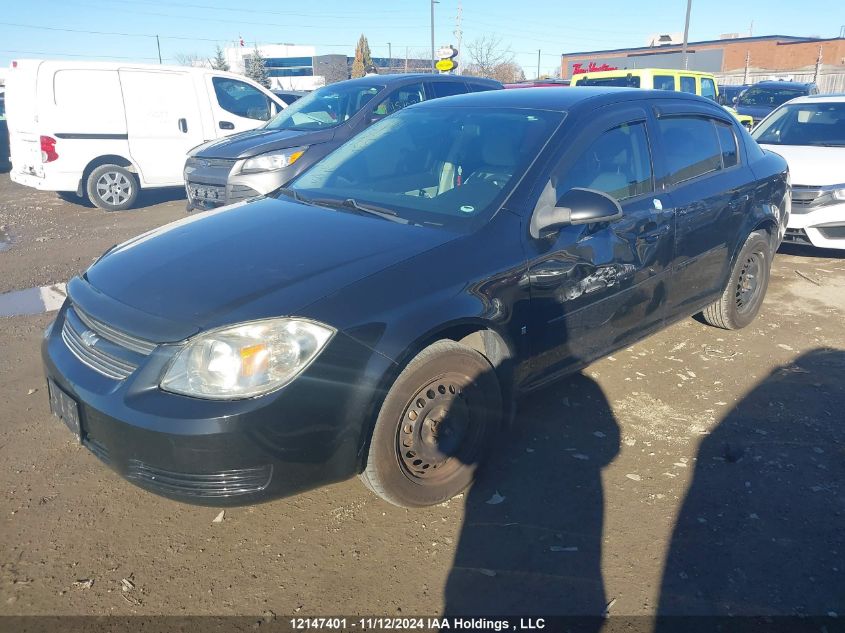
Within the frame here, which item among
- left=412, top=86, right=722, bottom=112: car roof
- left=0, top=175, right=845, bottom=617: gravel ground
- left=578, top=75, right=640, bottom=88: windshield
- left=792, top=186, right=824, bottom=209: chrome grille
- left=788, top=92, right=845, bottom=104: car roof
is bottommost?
left=0, top=175, right=845, bottom=617: gravel ground

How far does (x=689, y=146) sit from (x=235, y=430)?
325cm

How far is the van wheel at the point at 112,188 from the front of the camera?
31.9 ft

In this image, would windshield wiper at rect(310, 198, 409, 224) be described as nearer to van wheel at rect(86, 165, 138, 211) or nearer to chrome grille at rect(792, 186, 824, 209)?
chrome grille at rect(792, 186, 824, 209)

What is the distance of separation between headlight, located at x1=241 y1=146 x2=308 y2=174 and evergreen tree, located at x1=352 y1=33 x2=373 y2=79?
44729 millimetres

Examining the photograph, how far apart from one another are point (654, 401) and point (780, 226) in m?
2.12

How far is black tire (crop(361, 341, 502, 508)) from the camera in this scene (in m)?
2.59

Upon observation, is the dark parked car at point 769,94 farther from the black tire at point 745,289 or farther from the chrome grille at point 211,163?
the chrome grille at point 211,163

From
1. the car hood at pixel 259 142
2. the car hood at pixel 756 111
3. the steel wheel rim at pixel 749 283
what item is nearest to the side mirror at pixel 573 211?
the steel wheel rim at pixel 749 283

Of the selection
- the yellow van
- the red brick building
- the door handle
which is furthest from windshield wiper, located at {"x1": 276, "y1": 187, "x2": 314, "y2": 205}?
the red brick building

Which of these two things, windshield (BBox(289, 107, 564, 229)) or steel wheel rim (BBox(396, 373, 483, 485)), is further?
windshield (BBox(289, 107, 564, 229))

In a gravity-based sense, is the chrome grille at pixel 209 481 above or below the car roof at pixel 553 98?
below

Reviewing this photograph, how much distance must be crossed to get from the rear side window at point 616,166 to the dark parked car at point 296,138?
3.80 metres

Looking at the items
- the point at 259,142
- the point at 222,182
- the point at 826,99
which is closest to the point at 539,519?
the point at 222,182

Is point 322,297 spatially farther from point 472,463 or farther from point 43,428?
point 43,428
